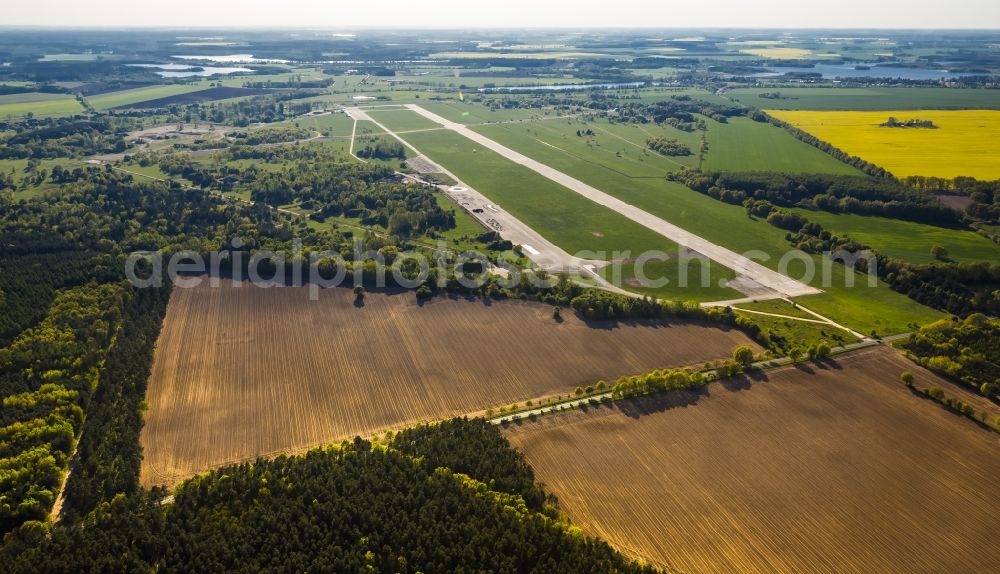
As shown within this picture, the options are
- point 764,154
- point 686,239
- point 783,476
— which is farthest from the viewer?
point 764,154

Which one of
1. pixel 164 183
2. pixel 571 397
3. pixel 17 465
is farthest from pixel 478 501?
pixel 164 183

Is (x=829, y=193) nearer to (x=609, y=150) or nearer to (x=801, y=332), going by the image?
(x=801, y=332)

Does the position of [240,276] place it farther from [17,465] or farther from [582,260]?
[582,260]

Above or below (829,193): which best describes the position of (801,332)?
below

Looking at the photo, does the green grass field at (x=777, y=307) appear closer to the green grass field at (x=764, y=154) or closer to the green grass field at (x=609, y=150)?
the green grass field at (x=609, y=150)

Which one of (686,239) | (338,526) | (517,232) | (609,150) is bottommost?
(338,526)

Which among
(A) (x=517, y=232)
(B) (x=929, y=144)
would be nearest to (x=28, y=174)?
(A) (x=517, y=232)
